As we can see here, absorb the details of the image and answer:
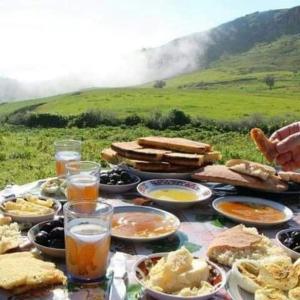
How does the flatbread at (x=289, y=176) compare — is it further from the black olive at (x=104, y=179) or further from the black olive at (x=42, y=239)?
the black olive at (x=42, y=239)

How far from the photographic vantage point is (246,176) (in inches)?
136

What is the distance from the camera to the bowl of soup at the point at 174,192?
3.11 metres

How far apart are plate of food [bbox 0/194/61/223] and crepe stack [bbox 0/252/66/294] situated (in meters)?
0.48

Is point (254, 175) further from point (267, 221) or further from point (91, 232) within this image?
point (91, 232)

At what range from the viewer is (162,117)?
21203 mm

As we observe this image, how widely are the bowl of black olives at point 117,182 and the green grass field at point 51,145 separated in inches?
259

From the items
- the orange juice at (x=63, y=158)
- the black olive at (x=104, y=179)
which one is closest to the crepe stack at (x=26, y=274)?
the orange juice at (x=63, y=158)

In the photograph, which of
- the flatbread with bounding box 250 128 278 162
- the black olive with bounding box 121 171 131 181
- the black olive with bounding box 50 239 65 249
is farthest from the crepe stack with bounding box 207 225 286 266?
the black olive with bounding box 121 171 131 181

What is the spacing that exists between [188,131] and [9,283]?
58.4 ft

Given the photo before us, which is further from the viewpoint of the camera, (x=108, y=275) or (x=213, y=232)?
(x=213, y=232)

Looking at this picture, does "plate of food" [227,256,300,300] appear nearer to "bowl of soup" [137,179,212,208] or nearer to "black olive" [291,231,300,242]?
"black olive" [291,231,300,242]

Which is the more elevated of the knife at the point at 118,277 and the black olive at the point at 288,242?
the knife at the point at 118,277

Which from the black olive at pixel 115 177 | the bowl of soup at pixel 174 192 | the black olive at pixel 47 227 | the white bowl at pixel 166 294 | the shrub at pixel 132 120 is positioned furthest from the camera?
the shrub at pixel 132 120

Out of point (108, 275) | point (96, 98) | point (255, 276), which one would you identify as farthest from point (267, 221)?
point (96, 98)
